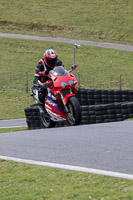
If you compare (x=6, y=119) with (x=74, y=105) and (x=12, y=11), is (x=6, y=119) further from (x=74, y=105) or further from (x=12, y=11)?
(x=12, y=11)

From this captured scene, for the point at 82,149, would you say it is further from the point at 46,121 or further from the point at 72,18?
the point at 72,18

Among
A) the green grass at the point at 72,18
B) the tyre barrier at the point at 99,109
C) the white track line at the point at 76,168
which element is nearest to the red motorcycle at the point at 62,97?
the tyre barrier at the point at 99,109

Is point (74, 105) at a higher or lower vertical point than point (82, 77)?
higher

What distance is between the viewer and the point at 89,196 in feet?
17.8

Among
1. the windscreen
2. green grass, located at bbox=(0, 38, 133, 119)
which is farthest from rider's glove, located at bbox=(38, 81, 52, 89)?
green grass, located at bbox=(0, 38, 133, 119)

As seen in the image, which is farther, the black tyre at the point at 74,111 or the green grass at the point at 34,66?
the green grass at the point at 34,66

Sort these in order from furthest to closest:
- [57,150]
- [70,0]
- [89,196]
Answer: [70,0], [57,150], [89,196]

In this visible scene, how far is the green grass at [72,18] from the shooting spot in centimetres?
4834

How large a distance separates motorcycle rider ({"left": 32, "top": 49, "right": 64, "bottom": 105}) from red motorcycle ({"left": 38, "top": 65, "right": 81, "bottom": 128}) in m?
0.23

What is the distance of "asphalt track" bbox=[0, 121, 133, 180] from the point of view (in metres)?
6.80

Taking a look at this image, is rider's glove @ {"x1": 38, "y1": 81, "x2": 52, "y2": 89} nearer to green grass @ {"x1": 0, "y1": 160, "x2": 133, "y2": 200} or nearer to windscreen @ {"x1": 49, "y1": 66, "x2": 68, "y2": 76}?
windscreen @ {"x1": 49, "y1": 66, "x2": 68, "y2": 76}

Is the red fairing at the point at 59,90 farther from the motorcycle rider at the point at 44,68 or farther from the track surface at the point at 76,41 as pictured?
the track surface at the point at 76,41

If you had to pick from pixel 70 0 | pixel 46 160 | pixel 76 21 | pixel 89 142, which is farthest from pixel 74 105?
pixel 70 0

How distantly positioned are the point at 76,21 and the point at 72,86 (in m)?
40.9
